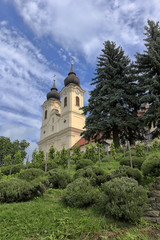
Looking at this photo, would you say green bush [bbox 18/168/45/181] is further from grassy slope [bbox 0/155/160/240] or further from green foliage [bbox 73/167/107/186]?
grassy slope [bbox 0/155/160/240]

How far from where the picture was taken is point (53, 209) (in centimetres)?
573

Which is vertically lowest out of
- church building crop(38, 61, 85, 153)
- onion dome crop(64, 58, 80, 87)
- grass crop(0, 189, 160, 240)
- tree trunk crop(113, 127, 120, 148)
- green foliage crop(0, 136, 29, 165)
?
grass crop(0, 189, 160, 240)

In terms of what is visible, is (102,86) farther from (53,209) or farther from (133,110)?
(53,209)

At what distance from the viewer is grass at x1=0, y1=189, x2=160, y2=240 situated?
14.3 feet

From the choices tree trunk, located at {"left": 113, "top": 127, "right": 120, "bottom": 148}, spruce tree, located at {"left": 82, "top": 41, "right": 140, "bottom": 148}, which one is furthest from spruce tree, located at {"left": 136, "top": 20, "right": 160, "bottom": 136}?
tree trunk, located at {"left": 113, "top": 127, "right": 120, "bottom": 148}

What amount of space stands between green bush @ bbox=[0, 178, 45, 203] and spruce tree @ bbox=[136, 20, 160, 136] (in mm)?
9981

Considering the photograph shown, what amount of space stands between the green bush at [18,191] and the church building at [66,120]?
1147 inches

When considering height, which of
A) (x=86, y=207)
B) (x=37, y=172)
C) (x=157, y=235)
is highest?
(x=37, y=172)

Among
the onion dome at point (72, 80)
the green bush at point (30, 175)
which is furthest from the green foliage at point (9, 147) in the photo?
the green bush at point (30, 175)

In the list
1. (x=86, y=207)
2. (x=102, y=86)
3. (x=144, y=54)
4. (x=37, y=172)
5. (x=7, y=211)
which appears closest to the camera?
(x=7, y=211)

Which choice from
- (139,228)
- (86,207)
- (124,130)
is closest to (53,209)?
(86,207)

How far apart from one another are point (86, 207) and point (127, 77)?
1378 cm

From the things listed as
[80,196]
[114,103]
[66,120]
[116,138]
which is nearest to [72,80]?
[66,120]

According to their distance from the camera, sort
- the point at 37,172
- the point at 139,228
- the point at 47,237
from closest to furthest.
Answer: the point at 47,237 < the point at 139,228 < the point at 37,172
